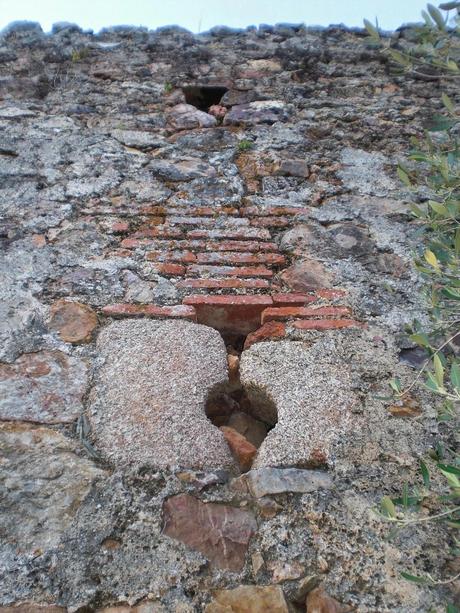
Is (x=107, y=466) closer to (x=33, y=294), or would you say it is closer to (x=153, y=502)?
(x=153, y=502)

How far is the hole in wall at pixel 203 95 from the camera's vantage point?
300 centimetres

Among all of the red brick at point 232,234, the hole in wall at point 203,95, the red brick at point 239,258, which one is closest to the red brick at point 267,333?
the red brick at point 239,258

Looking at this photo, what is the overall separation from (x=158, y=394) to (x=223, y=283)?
20.3 inches

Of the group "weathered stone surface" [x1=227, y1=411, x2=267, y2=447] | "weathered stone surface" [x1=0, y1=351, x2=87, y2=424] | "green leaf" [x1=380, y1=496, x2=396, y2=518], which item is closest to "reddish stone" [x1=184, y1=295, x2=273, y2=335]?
"weathered stone surface" [x1=227, y1=411, x2=267, y2=447]

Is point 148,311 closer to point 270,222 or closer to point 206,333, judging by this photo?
point 206,333

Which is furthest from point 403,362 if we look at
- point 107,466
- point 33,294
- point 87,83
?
point 87,83

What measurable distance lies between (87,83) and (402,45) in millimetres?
1729

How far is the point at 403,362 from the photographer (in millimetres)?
1764

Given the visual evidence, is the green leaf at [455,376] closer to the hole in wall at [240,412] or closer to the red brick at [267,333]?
the hole in wall at [240,412]

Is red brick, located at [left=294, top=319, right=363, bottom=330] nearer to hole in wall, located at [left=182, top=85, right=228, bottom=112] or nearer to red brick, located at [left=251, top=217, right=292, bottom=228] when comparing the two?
red brick, located at [left=251, top=217, right=292, bottom=228]

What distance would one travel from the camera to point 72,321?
1.83 metres

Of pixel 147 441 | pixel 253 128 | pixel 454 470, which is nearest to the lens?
pixel 454 470

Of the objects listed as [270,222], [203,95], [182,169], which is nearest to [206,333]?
[270,222]

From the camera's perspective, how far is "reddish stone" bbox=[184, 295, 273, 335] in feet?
6.28
